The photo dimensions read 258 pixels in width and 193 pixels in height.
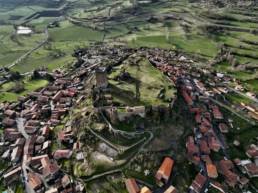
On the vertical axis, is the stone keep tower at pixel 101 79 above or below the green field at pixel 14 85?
above

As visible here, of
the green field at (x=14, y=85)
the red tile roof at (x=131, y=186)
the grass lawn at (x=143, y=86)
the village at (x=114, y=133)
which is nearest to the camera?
the red tile roof at (x=131, y=186)

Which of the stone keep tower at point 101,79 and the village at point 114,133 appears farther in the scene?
the stone keep tower at point 101,79

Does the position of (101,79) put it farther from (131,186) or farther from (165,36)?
(165,36)

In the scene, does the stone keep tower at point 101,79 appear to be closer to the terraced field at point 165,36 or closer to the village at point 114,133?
the village at point 114,133

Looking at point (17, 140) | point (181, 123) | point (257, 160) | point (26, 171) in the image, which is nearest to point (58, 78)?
point (17, 140)

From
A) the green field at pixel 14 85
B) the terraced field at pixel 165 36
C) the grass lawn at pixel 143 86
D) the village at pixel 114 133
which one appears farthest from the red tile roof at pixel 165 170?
the green field at pixel 14 85

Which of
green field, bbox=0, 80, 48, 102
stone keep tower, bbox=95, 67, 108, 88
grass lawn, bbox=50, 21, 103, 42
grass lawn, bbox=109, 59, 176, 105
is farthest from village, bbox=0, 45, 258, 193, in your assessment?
grass lawn, bbox=50, 21, 103, 42

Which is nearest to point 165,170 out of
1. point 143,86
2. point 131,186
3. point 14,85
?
point 131,186

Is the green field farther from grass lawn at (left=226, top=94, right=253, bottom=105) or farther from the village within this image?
grass lawn at (left=226, top=94, right=253, bottom=105)

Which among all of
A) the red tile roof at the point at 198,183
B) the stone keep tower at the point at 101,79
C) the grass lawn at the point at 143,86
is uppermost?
A: the stone keep tower at the point at 101,79
